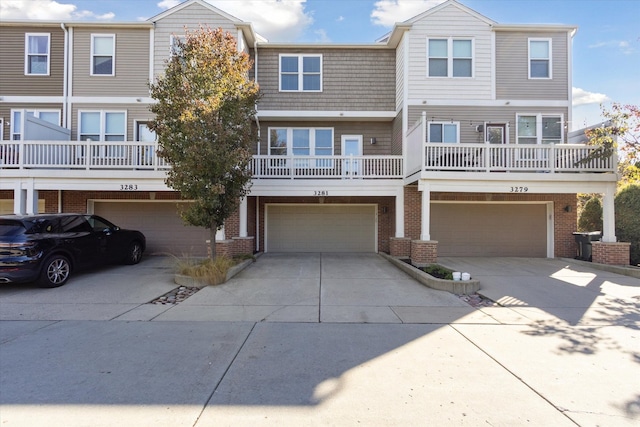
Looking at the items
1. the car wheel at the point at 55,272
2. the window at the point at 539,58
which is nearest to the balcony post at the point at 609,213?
the window at the point at 539,58

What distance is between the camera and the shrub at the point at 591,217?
13.0m

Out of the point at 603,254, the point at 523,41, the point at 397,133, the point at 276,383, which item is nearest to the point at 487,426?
the point at 276,383

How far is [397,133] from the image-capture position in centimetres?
1370

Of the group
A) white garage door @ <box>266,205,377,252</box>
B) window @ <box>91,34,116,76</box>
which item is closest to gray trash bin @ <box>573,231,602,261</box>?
white garage door @ <box>266,205,377,252</box>

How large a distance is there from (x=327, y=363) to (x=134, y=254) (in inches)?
368

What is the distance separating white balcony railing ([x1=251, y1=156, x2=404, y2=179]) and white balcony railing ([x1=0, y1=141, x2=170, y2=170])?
11.0 feet

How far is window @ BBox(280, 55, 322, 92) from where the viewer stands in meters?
14.2

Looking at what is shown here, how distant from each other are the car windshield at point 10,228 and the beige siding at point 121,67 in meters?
7.19

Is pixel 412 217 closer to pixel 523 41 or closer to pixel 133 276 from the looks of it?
pixel 523 41

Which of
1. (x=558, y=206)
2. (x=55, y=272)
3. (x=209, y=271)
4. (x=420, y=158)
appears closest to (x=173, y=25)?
(x=55, y=272)

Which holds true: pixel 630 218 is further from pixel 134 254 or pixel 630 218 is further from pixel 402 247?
pixel 134 254

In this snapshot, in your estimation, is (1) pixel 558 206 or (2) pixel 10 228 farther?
(1) pixel 558 206

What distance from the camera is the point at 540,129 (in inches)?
520

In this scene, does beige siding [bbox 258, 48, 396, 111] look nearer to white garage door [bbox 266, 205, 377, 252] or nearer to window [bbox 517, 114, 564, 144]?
white garage door [bbox 266, 205, 377, 252]
